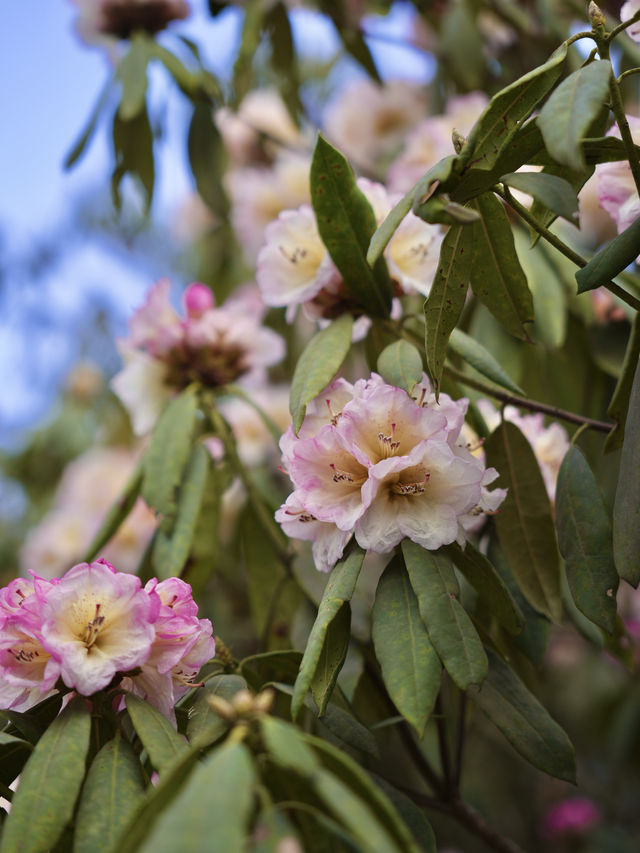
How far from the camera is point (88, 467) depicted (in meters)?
2.02

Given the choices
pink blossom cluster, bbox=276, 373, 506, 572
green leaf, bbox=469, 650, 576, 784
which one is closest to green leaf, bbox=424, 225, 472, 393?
pink blossom cluster, bbox=276, 373, 506, 572

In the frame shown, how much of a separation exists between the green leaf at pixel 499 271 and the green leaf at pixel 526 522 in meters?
0.14

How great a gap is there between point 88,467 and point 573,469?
4.63ft

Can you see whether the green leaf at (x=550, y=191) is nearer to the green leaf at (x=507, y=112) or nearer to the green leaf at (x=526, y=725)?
the green leaf at (x=507, y=112)

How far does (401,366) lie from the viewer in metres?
0.81

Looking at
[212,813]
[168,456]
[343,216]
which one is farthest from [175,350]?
[212,813]

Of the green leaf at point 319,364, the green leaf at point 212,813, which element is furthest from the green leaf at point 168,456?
the green leaf at point 212,813

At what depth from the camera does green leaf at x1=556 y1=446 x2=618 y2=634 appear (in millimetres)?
753

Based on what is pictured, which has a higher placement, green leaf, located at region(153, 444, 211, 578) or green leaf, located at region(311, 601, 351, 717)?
green leaf, located at region(311, 601, 351, 717)

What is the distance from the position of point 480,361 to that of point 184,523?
0.40 metres

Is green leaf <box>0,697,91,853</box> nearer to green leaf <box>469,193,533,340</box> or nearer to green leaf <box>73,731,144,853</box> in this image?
green leaf <box>73,731,144,853</box>

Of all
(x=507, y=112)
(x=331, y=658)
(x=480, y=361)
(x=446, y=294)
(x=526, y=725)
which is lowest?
(x=526, y=725)

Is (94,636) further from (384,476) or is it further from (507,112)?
(507,112)

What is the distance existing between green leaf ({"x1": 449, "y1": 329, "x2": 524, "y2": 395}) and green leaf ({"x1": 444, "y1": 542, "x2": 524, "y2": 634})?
181mm
